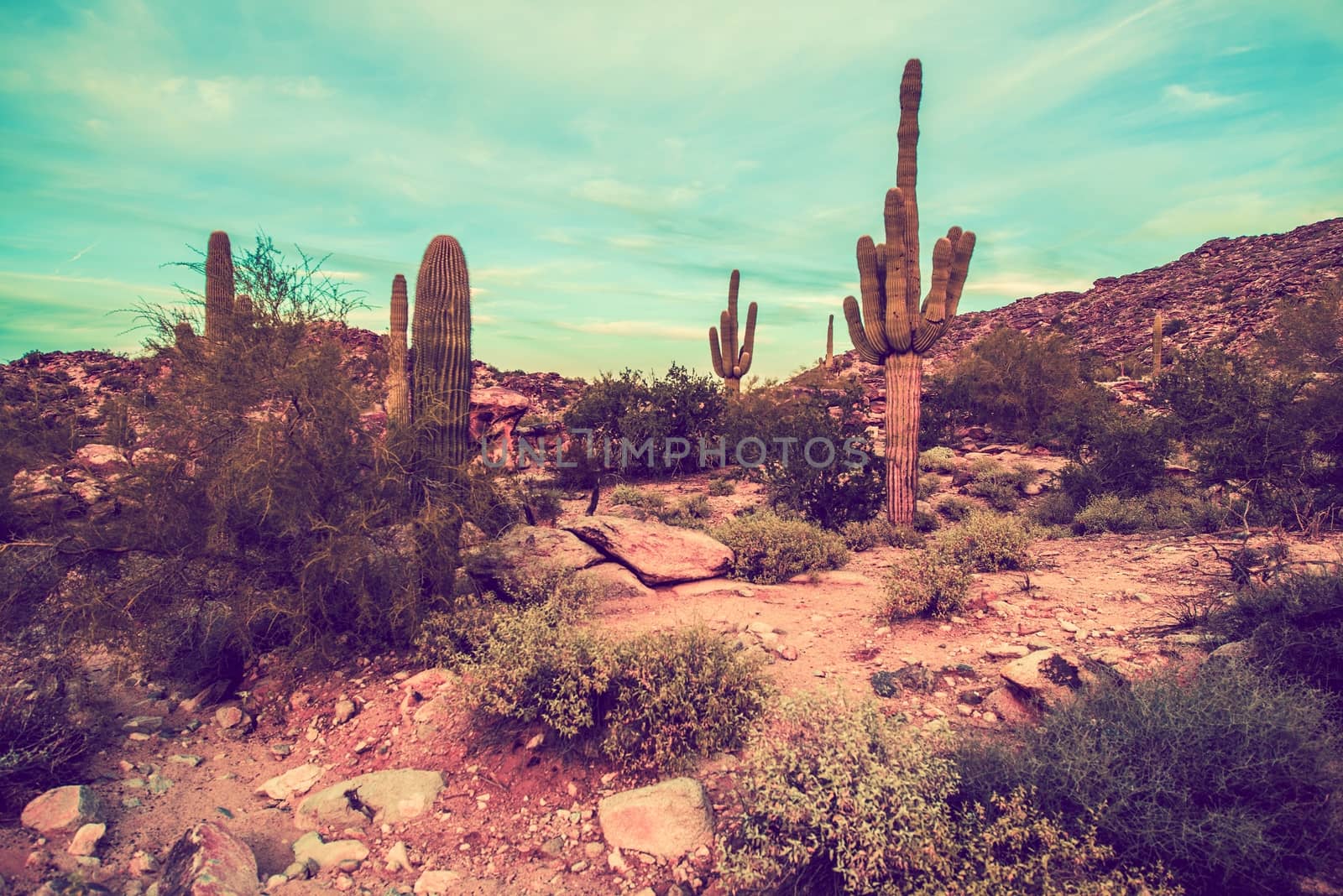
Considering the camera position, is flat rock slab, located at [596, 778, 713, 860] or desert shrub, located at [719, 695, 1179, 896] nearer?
desert shrub, located at [719, 695, 1179, 896]

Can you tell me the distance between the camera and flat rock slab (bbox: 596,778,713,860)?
128 inches

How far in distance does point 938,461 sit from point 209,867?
14.7m

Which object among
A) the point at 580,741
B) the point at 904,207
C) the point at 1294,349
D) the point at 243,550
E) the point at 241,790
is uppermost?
the point at 904,207

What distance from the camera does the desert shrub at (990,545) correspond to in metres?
7.19

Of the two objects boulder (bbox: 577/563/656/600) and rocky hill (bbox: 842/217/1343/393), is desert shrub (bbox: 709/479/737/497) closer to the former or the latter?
boulder (bbox: 577/563/656/600)

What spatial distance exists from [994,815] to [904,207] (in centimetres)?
924

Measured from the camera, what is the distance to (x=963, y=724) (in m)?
4.04

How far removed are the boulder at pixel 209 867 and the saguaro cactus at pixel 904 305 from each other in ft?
29.3

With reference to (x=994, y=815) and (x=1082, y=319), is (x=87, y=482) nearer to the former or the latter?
(x=994, y=815)

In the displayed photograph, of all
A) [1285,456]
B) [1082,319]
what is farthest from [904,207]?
[1082,319]

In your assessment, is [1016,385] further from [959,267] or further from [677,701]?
[677,701]

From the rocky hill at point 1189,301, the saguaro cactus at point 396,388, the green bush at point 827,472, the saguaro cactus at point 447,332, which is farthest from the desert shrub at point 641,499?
the rocky hill at point 1189,301

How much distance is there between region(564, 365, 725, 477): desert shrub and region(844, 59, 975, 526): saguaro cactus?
6.92 meters

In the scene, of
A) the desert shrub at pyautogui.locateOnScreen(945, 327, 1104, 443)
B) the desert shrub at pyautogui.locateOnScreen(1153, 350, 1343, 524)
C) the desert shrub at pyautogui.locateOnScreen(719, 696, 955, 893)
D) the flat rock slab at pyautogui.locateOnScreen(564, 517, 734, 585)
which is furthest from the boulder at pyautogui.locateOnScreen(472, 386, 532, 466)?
the desert shrub at pyautogui.locateOnScreen(945, 327, 1104, 443)
